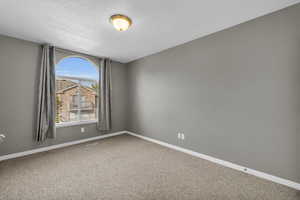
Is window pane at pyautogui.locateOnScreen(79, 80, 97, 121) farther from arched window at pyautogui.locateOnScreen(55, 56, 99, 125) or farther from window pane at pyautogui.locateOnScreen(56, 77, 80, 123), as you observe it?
window pane at pyautogui.locateOnScreen(56, 77, 80, 123)

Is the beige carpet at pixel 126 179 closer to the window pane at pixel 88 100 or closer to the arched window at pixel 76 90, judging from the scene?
the arched window at pixel 76 90

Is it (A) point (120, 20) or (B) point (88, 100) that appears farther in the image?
(B) point (88, 100)

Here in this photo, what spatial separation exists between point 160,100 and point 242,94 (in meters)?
1.92

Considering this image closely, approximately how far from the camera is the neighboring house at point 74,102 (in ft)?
11.4

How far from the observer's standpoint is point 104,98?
4.10 metres

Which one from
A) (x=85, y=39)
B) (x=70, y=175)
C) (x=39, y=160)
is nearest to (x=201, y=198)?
(x=70, y=175)

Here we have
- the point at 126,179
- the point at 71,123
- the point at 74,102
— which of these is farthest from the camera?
the point at 74,102

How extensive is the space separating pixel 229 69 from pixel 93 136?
4011 mm

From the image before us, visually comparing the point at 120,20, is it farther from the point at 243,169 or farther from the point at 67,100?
the point at 243,169

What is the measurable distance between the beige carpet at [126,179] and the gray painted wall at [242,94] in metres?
0.40

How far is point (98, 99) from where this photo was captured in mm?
4074

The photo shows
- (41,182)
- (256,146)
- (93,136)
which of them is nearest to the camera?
(41,182)

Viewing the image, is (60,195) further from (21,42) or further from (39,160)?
(21,42)

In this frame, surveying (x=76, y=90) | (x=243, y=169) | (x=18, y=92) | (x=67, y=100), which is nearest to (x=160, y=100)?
(x=243, y=169)
